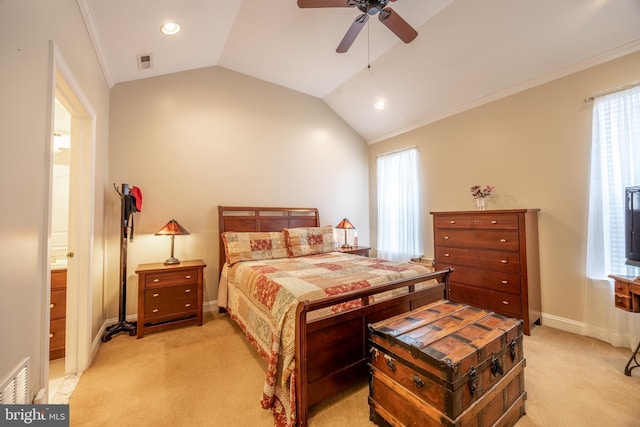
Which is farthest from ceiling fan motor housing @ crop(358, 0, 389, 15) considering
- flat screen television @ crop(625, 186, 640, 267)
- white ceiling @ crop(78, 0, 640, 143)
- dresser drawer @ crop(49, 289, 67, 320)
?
dresser drawer @ crop(49, 289, 67, 320)

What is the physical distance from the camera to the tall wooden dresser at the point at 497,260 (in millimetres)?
2850

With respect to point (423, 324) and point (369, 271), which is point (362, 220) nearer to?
point (369, 271)

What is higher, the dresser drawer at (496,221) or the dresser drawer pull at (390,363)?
the dresser drawer at (496,221)

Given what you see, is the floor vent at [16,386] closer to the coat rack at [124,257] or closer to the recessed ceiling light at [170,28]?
the coat rack at [124,257]

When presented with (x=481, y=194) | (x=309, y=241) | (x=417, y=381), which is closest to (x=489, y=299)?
(x=481, y=194)

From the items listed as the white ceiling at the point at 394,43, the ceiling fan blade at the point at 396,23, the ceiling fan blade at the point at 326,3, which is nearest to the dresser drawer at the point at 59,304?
the white ceiling at the point at 394,43

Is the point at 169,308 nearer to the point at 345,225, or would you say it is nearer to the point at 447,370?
the point at 345,225

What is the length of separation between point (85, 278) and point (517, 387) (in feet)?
11.4

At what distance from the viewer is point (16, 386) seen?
1.18 metres

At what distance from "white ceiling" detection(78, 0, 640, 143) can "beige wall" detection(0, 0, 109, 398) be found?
1.08 meters

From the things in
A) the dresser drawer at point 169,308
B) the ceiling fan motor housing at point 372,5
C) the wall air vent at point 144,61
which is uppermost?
the wall air vent at point 144,61

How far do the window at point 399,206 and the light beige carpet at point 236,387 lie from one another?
6.99ft

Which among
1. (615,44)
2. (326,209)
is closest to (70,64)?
(326,209)

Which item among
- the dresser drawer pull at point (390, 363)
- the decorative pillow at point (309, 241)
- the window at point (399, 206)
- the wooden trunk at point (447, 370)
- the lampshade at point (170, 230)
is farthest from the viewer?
the window at point (399, 206)
